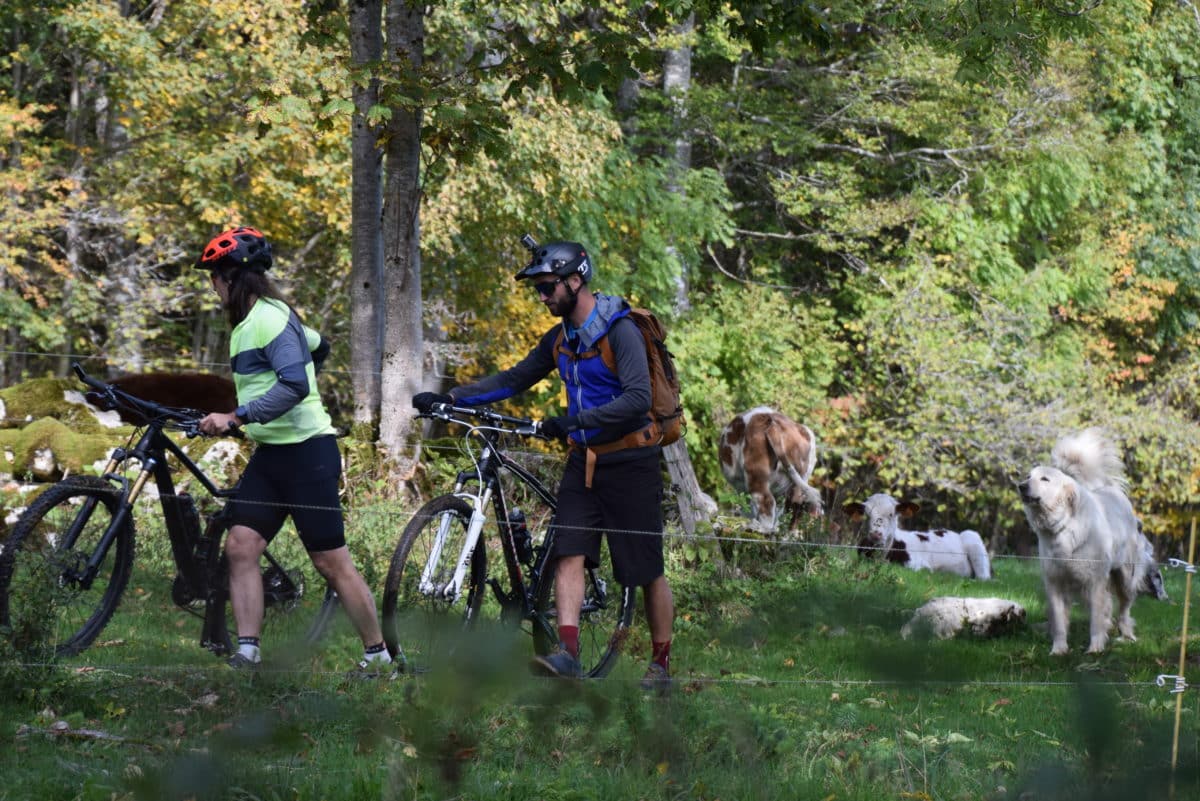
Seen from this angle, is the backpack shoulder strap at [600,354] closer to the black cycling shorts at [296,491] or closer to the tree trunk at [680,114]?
the black cycling shorts at [296,491]

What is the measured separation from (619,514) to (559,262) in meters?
1.08

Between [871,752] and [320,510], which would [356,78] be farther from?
[871,752]

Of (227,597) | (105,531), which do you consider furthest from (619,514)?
(105,531)

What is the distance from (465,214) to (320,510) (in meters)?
12.6

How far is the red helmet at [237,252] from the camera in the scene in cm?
547

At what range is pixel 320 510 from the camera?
225 inches

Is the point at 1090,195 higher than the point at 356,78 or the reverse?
higher

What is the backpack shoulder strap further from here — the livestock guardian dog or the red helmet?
the livestock guardian dog

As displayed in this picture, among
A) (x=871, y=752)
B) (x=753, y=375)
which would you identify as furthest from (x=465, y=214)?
(x=871, y=752)

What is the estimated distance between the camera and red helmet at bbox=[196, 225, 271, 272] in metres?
5.47

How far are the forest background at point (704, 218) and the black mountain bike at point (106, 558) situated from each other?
4.63 meters

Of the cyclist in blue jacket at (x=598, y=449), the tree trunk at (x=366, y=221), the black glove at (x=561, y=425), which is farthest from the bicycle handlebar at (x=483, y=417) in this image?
the tree trunk at (x=366, y=221)

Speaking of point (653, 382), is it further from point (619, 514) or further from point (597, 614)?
point (597, 614)

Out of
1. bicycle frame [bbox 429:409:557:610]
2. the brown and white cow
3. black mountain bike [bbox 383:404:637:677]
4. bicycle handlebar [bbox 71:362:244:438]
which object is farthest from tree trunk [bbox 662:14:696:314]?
bicycle handlebar [bbox 71:362:244:438]
